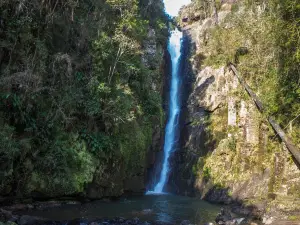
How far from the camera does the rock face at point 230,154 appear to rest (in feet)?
43.1

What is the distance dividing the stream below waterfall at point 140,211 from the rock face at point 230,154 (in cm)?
189

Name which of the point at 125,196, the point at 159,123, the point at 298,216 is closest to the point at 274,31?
the point at 298,216

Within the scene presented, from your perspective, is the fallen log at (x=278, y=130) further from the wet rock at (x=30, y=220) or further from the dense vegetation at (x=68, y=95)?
the wet rock at (x=30, y=220)

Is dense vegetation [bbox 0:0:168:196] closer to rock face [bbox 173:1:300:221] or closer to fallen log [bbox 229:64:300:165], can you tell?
rock face [bbox 173:1:300:221]

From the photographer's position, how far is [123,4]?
17.3 m

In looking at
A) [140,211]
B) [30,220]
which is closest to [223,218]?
[140,211]

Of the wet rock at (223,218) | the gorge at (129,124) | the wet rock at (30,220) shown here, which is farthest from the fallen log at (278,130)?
the wet rock at (30,220)

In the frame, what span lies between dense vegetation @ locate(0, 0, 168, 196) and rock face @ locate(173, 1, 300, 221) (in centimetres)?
381

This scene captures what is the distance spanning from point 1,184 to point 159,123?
11.3m

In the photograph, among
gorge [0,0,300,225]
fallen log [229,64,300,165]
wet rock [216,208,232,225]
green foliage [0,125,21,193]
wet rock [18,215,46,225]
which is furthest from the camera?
fallen log [229,64,300,165]

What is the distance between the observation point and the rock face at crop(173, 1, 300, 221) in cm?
1313

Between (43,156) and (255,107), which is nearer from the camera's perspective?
(43,156)

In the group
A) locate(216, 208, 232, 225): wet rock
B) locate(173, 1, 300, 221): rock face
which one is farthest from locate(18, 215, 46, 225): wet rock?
locate(173, 1, 300, 221): rock face

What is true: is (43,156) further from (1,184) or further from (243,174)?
(243,174)
